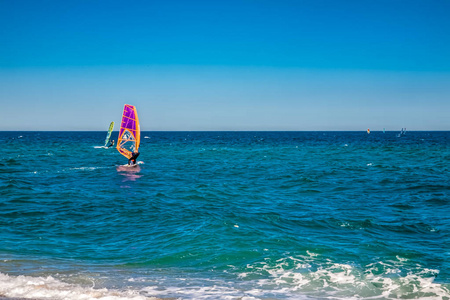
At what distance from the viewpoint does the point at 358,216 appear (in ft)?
53.6

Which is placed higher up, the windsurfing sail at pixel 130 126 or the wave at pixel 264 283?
the windsurfing sail at pixel 130 126

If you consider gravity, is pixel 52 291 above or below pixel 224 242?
above

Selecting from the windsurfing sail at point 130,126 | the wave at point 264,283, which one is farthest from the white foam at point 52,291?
the windsurfing sail at point 130,126

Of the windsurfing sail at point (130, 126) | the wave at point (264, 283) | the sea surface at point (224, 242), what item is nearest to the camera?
the wave at point (264, 283)

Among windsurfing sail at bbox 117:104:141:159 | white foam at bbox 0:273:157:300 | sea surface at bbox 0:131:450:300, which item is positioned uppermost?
windsurfing sail at bbox 117:104:141:159

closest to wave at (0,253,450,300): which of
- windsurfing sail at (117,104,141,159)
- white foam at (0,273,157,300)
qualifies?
white foam at (0,273,157,300)

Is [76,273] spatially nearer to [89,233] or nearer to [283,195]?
[89,233]

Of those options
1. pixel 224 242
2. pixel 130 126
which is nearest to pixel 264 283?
pixel 224 242

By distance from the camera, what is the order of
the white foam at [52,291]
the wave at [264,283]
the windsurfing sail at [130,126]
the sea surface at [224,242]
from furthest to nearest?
the windsurfing sail at [130,126] → the sea surface at [224,242] → the wave at [264,283] → the white foam at [52,291]

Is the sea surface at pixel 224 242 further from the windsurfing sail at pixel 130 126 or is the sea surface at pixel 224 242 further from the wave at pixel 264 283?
the windsurfing sail at pixel 130 126

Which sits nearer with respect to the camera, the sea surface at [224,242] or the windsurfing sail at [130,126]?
the sea surface at [224,242]

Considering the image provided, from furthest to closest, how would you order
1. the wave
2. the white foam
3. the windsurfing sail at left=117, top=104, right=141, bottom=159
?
the windsurfing sail at left=117, top=104, right=141, bottom=159 < the wave < the white foam

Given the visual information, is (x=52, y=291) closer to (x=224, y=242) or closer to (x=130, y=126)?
(x=224, y=242)

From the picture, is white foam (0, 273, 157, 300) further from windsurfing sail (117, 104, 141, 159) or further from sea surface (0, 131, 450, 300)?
windsurfing sail (117, 104, 141, 159)
